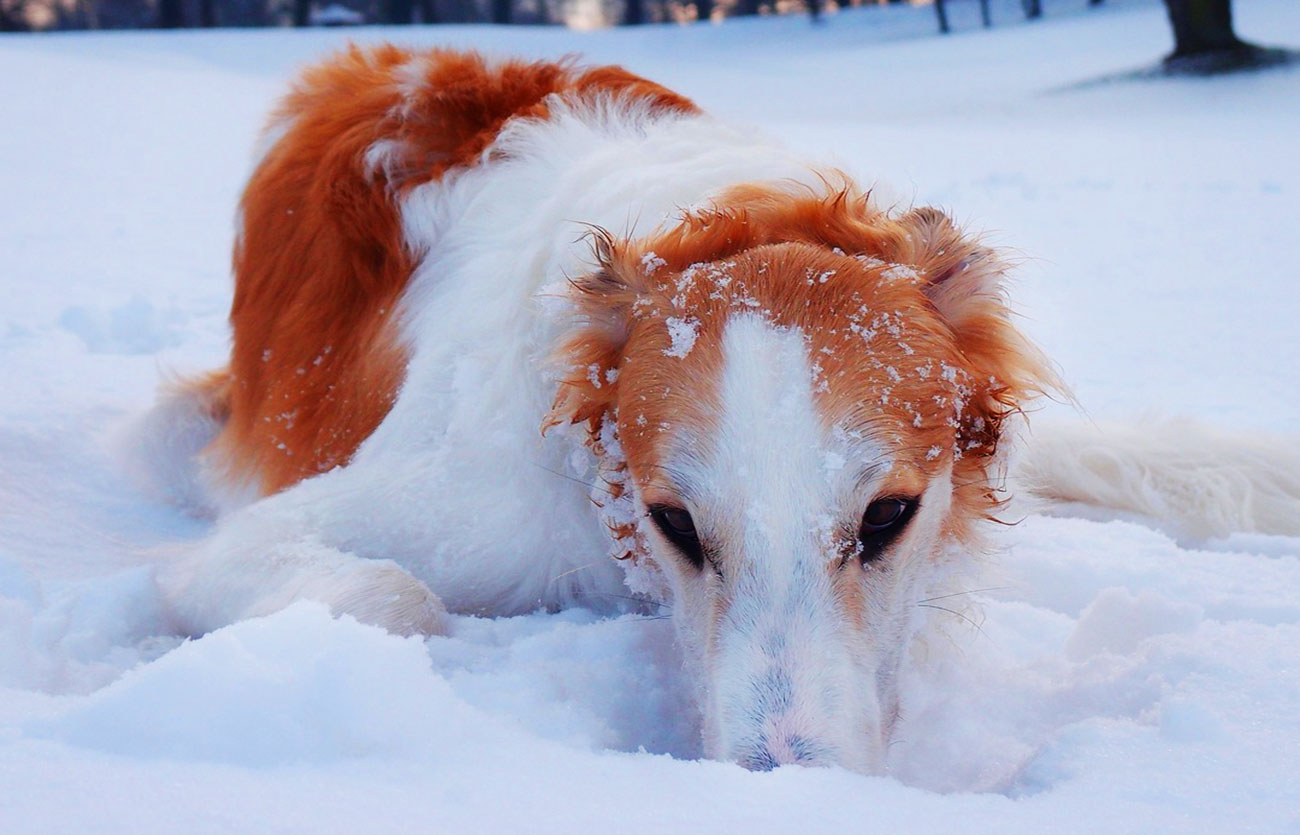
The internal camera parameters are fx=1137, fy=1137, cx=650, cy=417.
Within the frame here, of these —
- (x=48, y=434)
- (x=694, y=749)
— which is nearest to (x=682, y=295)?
(x=694, y=749)

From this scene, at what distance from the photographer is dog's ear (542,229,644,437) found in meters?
2.09

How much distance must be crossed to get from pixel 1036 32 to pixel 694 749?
17557 millimetres

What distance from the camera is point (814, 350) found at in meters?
1.78

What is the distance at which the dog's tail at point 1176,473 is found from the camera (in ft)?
9.70

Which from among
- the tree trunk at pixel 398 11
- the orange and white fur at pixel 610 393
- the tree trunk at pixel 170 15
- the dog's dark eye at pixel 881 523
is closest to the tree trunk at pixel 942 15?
the tree trunk at pixel 398 11

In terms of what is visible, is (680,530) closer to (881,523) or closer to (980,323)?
(881,523)

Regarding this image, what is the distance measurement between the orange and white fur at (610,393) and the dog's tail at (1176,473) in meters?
0.02

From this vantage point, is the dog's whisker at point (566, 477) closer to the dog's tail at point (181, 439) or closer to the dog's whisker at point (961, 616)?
the dog's whisker at point (961, 616)

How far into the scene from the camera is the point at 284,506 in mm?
2502

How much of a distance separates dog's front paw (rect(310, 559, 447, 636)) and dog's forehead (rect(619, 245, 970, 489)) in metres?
0.50

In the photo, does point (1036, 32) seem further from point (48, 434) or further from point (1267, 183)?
point (48, 434)

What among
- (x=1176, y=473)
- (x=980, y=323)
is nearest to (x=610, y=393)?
(x=980, y=323)

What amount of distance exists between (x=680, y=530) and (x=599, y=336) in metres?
0.43

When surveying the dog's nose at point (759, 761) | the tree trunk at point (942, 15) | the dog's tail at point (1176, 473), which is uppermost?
the tree trunk at point (942, 15)
